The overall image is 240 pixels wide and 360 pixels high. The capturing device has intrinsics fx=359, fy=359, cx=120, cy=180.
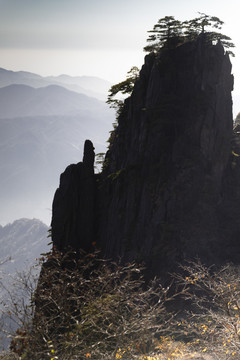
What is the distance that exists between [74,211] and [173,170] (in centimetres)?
1161

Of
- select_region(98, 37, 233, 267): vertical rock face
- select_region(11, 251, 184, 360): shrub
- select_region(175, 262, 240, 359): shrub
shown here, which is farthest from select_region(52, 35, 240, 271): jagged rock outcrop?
select_region(11, 251, 184, 360): shrub

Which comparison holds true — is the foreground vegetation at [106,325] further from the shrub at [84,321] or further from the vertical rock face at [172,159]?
the vertical rock face at [172,159]

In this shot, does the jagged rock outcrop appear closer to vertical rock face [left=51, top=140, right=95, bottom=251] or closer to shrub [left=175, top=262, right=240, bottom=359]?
vertical rock face [left=51, top=140, right=95, bottom=251]

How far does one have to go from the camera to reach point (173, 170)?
34.5 meters

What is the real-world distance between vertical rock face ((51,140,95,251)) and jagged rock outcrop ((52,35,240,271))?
11cm

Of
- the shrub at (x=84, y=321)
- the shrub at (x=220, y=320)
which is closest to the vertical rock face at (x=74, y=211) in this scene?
the shrub at (x=220, y=320)

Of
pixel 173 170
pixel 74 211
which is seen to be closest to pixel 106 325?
pixel 173 170

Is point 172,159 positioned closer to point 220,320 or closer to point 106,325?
point 106,325

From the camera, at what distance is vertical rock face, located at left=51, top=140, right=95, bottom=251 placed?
1496 inches

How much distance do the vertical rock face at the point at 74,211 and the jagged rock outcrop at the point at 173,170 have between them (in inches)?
4.4

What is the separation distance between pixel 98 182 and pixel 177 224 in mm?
11931

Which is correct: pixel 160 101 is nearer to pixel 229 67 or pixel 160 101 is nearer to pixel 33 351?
pixel 229 67

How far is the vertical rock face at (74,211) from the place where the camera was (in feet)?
125

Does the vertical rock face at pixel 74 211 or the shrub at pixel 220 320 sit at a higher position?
the vertical rock face at pixel 74 211
